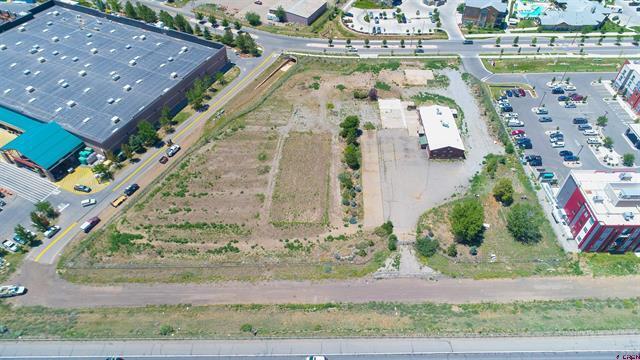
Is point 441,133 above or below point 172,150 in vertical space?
above

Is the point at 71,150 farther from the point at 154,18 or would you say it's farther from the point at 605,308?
the point at 605,308

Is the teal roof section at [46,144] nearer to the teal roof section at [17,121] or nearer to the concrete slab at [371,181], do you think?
the teal roof section at [17,121]

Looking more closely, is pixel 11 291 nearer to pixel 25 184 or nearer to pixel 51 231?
pixel 51 231

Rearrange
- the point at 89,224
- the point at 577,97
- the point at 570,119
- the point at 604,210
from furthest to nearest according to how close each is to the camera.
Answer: the point at 577,97 < the point at 570,119 < the point at 89,224 < the point at 604,210

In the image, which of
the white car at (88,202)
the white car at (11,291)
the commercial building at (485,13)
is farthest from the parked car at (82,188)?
the commercial building at (485,13)

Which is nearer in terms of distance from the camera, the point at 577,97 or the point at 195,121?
the point at 195,121

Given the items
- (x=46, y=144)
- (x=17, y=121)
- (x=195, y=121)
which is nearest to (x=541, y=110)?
(x=195, y=121)

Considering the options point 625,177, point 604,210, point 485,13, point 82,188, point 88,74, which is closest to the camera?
point 604,210

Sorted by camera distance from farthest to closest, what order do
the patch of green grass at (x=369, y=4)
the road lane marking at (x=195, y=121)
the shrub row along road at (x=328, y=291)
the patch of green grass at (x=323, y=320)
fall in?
the patch of green grass at (x=369, y=4) < the road lane marking at (x=195, y=121) < the shrub row along road at (x=328, y=291) < the patch of green grass at (x=323, y=320)
